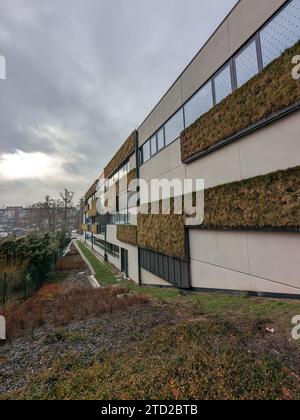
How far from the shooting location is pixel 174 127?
34.3 feet

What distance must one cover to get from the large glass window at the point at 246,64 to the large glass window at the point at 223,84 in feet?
1.20

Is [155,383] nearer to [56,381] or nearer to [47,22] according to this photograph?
[56,381]

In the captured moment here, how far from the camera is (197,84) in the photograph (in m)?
8.38

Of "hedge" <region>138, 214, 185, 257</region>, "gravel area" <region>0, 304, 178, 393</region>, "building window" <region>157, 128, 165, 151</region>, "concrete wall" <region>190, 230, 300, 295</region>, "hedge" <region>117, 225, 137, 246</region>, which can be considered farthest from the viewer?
"hedge" <region>117, 225, 137, 246</region>

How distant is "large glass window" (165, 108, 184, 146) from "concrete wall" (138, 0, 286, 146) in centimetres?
32

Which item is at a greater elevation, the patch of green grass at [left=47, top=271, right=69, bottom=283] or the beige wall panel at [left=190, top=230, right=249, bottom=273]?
the beige wall panel at [left=190, top=230, right=249, bottom=273]

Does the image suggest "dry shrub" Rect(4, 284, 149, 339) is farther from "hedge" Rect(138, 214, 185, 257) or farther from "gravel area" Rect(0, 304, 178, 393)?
"hedge" Rect(138, 214, 185, 257)

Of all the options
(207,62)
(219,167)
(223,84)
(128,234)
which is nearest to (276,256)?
(219,167)

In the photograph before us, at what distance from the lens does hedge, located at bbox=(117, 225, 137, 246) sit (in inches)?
598

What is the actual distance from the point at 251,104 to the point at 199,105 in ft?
10.1

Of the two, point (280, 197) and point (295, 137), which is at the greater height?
point (295, 137)

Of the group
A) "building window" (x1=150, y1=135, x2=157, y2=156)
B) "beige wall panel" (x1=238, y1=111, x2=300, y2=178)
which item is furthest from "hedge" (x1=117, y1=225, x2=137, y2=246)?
"beige wall panel" (x1=238, y1=111, x2=300, y2=178)
